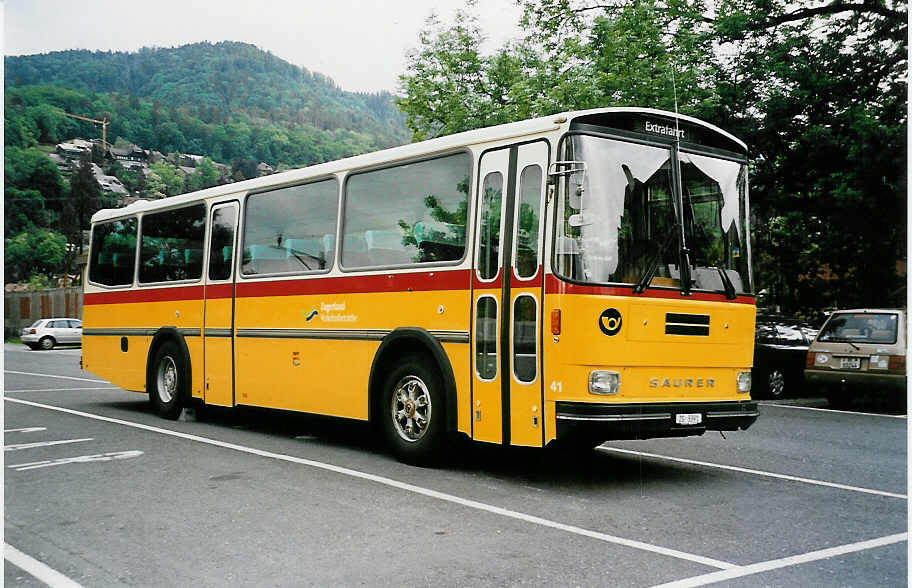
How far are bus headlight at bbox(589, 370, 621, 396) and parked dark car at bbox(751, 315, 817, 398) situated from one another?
427 inches

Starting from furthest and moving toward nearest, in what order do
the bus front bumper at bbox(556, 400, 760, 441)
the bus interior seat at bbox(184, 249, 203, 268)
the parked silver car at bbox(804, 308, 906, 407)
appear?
the parked silver car at bbox(804, 308, 906, 407) → the bus interior seat at bbox(184, 249, 203, 268) → the bus front bumper at bbox(556, 400, 760, 441)

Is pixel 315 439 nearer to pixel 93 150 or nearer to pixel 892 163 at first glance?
pixel 892 163

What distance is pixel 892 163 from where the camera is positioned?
59.7ft

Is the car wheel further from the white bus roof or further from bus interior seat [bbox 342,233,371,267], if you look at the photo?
bus interior seat [bbox 342,233,371,267]

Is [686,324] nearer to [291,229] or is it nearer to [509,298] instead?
[509,298]

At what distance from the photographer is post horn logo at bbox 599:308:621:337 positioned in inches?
298

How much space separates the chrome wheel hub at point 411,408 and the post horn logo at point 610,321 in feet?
6.29

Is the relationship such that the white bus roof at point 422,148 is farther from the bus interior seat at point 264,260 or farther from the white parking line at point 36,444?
the white parking line at point 36,444

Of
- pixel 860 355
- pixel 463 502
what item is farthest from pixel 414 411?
pixel 860 355

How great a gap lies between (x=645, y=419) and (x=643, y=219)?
1.63 meters

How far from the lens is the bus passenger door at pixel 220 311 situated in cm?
Answer: 1177

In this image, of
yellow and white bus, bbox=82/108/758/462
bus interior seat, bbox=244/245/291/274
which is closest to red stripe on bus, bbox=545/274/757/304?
yellow and white bus, bbox=82/108/758/462

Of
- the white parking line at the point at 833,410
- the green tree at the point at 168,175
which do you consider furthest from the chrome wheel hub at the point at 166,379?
the green tree at the point at 168,175

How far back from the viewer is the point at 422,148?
30.2ft
